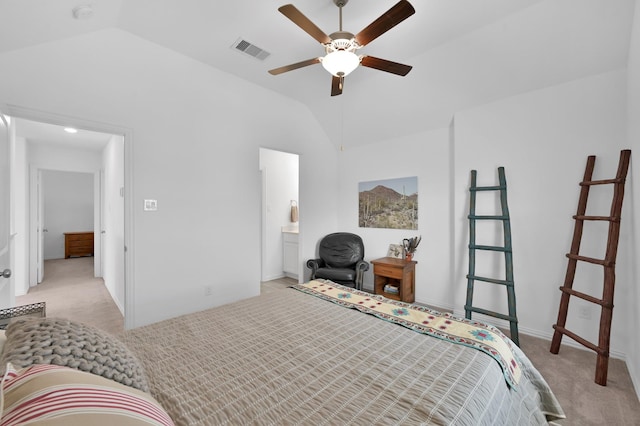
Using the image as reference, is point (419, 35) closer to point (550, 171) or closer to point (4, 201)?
point (550, 171)

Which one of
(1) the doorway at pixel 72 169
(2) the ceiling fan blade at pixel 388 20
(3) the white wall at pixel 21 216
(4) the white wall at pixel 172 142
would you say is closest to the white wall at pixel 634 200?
(2) the ceiling fan blade at pixel 388 20

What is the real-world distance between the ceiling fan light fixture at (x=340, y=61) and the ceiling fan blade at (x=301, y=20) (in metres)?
0.10

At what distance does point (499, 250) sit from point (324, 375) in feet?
8.23

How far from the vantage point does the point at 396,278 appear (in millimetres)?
3678

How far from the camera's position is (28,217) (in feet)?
14.7

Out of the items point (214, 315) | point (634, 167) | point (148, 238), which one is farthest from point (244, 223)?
point (634, 167)

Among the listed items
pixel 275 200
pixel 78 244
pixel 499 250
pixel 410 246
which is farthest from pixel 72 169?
pixel 499 250

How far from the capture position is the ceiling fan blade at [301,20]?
1634 mm

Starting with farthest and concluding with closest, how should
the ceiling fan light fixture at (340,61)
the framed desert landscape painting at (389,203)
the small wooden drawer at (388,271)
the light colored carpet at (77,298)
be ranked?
1. the framed desert landscape painting at (389,203)
2. the small wooden drawer at (388,271)
3. the light colored carpet at (77,298)
4. the ceiling fan light fixture at (340,61)

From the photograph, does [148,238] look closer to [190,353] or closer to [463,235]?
[190,353]

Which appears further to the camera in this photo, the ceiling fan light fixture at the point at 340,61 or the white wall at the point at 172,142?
the white wall at the point at 172,142

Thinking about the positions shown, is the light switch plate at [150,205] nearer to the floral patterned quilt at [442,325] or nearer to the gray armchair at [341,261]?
the floral patterned quilt at [442,325]

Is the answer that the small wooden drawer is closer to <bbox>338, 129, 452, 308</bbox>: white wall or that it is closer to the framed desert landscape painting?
<bbox>338, 129, 452, 308</bbox>: white wall

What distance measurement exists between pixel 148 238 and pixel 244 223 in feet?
3.47
